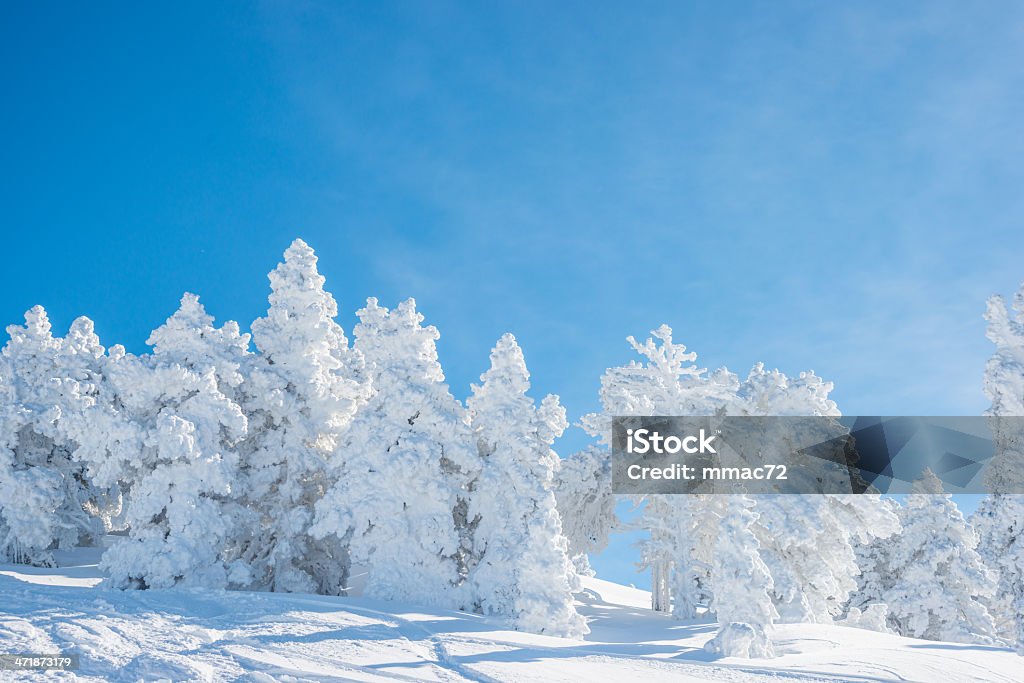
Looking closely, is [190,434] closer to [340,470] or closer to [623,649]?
[340,470]

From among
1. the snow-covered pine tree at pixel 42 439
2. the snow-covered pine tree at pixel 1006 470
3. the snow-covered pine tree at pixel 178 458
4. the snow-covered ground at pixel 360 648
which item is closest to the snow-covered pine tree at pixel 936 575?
the snow-covered ground at pixel 360 648

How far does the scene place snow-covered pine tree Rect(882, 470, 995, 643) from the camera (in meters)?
36.9

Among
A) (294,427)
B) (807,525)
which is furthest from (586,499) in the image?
(294,427)

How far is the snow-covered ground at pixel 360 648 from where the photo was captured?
637 inches

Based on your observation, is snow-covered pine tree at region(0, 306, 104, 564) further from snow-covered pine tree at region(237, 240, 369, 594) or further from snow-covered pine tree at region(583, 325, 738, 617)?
snow-covered pine tree at region(583, 325, 738, 617)

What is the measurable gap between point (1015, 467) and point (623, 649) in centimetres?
1224

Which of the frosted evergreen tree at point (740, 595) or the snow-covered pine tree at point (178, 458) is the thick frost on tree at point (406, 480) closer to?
the snow-covered pine tree at point (178, 458)

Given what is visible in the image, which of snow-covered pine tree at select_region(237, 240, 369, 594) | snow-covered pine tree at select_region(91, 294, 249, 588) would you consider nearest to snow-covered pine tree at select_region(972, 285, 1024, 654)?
snow-covered pine tree at select_region(237, 240, 369, 594)

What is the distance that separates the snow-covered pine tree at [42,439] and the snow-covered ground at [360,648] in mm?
11410

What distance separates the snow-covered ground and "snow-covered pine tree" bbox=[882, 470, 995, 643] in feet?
39.6

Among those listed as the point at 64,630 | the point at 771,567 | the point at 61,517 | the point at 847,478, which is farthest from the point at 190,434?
the point at 847,478

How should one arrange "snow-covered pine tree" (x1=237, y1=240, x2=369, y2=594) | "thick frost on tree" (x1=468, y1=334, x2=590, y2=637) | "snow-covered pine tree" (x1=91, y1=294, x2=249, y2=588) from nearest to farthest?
"thick frost on tree" (x1=468, y1=334, x2=590, y2=637) → "snow-covered pine tree" (x1=91, y1=294, x2=249, y2=588) → "snow-covered pine tree" (x1=237, y1=240, x2=369, y2=594)

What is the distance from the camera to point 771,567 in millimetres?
28125

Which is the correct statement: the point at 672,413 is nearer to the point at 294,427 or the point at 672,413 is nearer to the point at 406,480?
the point at 406,480
